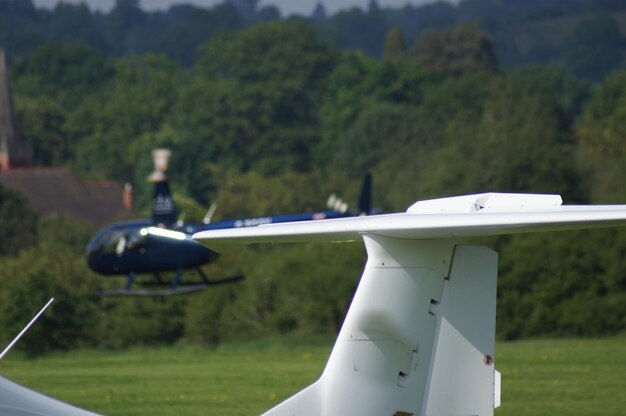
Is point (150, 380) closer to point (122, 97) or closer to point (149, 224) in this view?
point (149, 224)

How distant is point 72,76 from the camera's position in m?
128

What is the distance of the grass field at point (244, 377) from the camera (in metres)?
12.8

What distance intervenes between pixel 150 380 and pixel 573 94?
10857 centimetres

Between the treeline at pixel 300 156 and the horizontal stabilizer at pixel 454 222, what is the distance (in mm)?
14100

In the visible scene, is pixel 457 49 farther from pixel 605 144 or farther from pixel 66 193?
pixel 605 144

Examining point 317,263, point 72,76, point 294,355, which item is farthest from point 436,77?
point 294,355

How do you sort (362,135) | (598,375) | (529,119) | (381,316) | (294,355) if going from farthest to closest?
(362,135), (529,119), (294,355), (598,375), (381,316)

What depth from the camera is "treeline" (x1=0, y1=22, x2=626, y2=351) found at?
24641 millimetres

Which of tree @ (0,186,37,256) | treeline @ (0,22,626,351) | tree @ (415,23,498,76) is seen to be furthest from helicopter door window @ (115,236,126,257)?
tree @ (415,23,498,76)

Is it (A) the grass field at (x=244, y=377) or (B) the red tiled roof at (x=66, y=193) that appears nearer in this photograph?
(A) the grass field at (x=244, y=377)

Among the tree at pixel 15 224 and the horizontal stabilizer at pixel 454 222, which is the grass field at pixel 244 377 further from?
the tree at pixel 15 224

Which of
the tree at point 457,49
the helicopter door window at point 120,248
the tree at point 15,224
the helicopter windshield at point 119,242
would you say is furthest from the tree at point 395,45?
the helicopter door window at point 120,248

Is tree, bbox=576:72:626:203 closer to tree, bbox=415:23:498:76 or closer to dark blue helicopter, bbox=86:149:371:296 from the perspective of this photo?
dark blue helicopter, bbox=86:149:371:296

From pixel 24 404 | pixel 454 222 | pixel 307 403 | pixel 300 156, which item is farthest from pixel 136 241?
pixel 300 156
